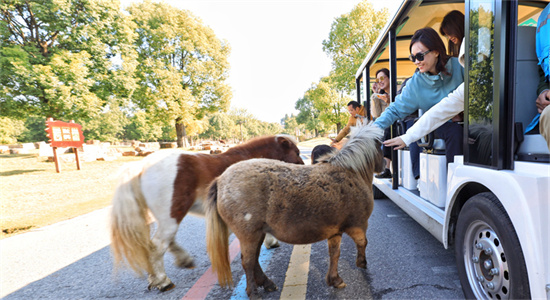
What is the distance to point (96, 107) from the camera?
40.0 ft

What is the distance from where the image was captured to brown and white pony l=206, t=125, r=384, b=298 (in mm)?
1857

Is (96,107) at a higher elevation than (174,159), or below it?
higher

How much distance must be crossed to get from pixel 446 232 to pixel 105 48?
17.1m

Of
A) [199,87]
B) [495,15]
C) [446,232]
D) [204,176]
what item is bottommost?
[446,232]

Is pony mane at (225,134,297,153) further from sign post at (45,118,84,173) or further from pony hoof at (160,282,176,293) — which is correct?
sign post at (45,118,84,173)

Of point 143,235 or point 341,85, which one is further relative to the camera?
point 341,85

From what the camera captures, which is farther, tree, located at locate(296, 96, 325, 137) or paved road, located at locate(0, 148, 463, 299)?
tree, located at locate(296, 96, 325, 137)

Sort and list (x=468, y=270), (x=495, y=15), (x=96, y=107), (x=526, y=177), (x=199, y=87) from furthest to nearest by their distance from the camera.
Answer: (x=199, y=87)
(x=96, y=107)
(x=468, y=270)
(x=495, y=15)
(x=526, y=177)

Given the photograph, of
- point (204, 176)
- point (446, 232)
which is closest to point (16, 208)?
point (204, 176)

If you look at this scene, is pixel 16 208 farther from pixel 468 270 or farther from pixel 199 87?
pixel 199 87

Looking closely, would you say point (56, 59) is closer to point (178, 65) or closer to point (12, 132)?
point (178, 65)

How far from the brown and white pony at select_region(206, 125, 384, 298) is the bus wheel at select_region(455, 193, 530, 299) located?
2.30 feet

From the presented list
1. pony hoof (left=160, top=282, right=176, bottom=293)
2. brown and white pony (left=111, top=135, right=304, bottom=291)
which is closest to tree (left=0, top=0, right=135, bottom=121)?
brown and white pony (left=111, top=135, right=304, bottom=291)

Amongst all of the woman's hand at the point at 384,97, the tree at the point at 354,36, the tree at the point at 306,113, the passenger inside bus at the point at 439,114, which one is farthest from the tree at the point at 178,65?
the tree at the point at 306,113
